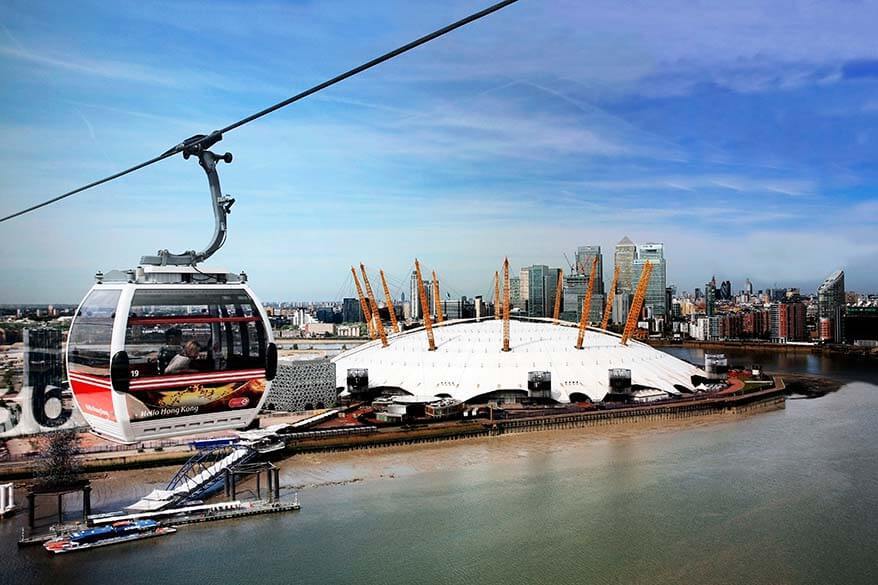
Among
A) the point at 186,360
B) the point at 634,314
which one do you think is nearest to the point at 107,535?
the point at 186,360

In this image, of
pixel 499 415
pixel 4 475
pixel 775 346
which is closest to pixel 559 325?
pixel 499 415

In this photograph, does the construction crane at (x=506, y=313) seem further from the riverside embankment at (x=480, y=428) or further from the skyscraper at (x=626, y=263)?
the skyscraper at (x=626, y=263)

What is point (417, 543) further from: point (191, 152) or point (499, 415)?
point (499, 415)

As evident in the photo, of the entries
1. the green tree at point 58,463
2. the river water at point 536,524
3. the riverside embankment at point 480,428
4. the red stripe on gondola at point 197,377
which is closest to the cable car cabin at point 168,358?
the red stripe on gondola at point 197,377

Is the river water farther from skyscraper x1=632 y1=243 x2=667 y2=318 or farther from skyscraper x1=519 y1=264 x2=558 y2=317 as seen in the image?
skyscraper x1=632 y1=243 x2=667 y2=318

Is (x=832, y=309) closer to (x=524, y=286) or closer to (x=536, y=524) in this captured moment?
(x=524, y=286)
